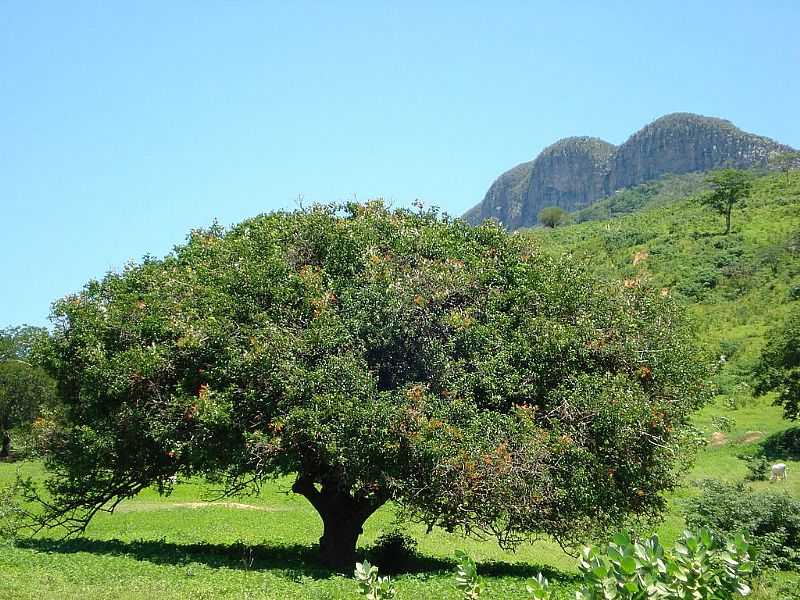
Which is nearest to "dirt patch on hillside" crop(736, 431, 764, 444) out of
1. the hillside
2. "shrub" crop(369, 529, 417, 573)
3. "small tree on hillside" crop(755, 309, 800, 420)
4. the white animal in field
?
"small tree on hillside" crop(755, 309, 800, 420)

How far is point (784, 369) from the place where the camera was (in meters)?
39.5

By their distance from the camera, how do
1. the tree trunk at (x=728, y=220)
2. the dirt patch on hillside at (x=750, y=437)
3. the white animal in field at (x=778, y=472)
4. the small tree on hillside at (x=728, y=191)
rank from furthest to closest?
the small tree on hillside at (x=728, y=191) < the tree trunk at (x=728, y=220) < the dirt patch on hillside at (x=750, y=437) < the white animal in field at (x=778, y=472)

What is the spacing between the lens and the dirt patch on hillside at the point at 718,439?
42.0 metres

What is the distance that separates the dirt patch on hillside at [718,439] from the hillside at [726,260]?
3633mm

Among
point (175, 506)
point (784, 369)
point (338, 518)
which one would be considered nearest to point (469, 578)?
point (338, 518)

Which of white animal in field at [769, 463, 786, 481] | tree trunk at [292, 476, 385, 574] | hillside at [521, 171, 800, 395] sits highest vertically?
hillside at [521, 171, 800, 395]

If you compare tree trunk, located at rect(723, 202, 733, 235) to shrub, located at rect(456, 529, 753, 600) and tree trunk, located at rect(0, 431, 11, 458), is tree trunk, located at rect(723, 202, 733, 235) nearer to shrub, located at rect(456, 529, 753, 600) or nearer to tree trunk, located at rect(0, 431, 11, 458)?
tree trunk, located at rect(0, 431, 11, 458)

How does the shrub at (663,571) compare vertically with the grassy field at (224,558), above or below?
above

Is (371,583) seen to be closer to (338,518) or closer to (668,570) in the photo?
(668,570)

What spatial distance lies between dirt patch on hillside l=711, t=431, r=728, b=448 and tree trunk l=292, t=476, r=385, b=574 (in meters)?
29.7

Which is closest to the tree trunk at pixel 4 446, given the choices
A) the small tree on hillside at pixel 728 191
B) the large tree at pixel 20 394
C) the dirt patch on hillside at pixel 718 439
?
the large tree at pixel 20 394

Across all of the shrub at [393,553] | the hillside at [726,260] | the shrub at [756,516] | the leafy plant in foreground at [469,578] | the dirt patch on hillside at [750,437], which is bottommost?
the dirt patch on hillside at [750,437]

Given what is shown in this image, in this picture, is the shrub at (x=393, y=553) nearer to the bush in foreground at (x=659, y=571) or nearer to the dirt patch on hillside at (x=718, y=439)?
the bush in foreground at (x=659, y=571)

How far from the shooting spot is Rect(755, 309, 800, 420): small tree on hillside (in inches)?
1533
